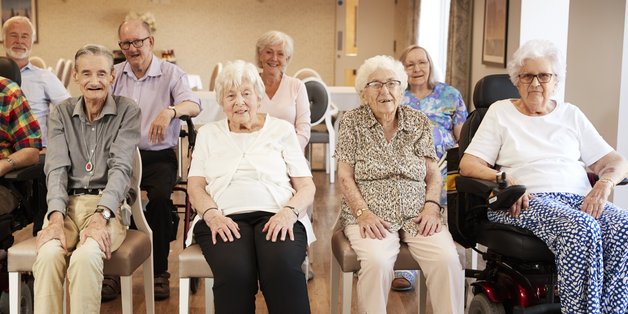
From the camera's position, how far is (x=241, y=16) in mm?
11875

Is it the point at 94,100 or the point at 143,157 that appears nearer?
the point at 94,100

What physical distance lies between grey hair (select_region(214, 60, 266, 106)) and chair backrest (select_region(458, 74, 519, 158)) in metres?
0.89

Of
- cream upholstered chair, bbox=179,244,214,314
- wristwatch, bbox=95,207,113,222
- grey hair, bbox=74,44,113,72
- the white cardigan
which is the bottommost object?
cream upholstered chair, bbox=179,244,214,314

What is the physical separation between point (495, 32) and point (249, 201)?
4.33 m

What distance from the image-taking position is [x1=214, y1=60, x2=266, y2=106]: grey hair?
293cm

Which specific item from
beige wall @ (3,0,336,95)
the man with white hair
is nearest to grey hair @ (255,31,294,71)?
the man with white hair

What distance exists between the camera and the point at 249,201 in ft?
9.42

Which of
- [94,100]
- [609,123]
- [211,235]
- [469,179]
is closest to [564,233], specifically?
[469,179]

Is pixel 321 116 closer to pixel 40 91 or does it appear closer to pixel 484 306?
pixel 40 91

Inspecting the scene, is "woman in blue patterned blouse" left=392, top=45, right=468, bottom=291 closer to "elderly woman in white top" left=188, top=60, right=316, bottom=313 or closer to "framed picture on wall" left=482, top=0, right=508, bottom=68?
"elderly woman in white top" left=188, top=60, right=316, bottom=313

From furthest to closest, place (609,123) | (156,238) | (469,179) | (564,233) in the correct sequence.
Answer: (609,123) < (156,238) < (469,179) < (564,233)

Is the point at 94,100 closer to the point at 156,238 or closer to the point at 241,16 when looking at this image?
the point at 156,238

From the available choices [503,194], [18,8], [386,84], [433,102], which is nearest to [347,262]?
[503,194]

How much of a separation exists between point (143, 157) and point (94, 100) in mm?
727
